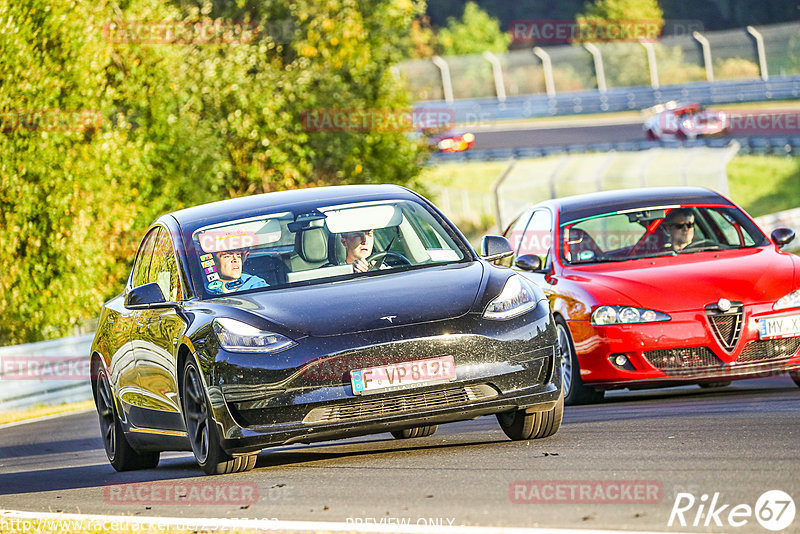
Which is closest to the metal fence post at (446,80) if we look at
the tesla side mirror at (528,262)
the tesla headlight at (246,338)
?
the tesla side mirror at (528,262)

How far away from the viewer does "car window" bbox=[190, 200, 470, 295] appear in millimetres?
8297

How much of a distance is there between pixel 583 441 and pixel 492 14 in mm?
97480

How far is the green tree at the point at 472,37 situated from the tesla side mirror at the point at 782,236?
74531mm

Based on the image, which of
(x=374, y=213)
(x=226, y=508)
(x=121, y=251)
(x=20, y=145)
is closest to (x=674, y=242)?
(x=374, y=213)

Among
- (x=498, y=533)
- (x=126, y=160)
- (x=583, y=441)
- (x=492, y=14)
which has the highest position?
(x=498, y=533)

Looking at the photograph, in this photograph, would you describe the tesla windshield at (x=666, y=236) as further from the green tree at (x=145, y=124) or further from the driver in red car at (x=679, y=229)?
the green tree at (x=145, y=124)

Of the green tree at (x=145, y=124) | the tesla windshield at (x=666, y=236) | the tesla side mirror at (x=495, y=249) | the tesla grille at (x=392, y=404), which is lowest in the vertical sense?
the green tree at (x=145, y=124)

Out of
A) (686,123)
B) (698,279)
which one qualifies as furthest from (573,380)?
(686,123)

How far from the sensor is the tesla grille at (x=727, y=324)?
10195 mm

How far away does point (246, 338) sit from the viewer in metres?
7.51

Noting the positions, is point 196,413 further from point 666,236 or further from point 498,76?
point 498,76

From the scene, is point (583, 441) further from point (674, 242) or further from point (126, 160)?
point (126, 160)

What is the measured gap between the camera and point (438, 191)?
40969 millimetres

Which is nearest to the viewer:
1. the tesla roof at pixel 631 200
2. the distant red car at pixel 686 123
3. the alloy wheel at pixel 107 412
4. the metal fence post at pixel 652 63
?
the alloy wheel at pixel 107 412
